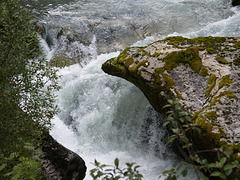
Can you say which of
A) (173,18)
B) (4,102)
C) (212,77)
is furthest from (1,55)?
(173,18)

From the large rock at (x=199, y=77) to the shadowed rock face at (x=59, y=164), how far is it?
2.29m

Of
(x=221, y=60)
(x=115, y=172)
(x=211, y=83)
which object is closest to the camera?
(x=115, y=172)

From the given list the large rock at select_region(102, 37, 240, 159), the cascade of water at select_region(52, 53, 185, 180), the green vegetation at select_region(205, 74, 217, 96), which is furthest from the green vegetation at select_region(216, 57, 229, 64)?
the cascade of water at select_region(52, 53, 185, 180)

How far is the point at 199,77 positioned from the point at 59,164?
135 inches

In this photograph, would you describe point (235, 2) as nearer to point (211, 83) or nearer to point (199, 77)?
point (199, 77)

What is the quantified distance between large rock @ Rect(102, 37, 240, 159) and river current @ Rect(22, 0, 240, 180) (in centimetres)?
175

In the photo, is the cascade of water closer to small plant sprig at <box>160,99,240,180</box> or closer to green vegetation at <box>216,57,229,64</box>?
green vegetation at <box>216,57,229,64</box>

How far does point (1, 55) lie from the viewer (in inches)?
115

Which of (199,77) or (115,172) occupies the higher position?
(115,172)

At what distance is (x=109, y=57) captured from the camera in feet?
31.8

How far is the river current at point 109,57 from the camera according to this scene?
6.57 meters

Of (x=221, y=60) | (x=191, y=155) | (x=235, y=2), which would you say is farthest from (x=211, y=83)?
(x=235, y=2)

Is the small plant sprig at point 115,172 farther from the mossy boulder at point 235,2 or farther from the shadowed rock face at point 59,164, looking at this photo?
the mossy boulder at point 235,2

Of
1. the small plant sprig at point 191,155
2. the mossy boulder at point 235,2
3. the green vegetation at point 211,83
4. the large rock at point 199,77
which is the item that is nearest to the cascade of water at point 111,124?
the large rock at point 199,77
